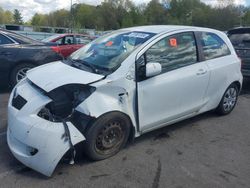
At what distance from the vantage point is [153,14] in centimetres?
8825

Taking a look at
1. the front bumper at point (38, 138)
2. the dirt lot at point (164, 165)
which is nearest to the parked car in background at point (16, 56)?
the dirt lot at point (164, 165)

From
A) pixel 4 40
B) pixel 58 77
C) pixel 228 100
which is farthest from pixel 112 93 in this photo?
pixel 4 40

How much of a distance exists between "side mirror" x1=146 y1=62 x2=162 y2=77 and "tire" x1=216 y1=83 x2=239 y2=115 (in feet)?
6.36

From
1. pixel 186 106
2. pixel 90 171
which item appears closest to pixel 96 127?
pixel 90 171

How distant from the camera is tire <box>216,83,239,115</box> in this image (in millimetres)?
5160

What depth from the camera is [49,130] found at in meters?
3.08

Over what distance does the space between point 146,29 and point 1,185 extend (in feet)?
9.21

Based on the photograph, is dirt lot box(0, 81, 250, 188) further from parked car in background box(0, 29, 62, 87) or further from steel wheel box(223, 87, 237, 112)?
parked car in background box(0, 29, 62, 87)

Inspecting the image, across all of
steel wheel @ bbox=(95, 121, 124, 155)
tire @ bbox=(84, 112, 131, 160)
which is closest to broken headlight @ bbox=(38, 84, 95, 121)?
tire @ bbox=(84, 112, 131, 160)

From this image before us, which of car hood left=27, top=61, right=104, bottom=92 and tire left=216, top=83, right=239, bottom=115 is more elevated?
car hood left=27, top=61, right=104, bottom=92

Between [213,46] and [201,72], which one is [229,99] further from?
[201,72]

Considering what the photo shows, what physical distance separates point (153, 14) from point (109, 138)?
291 ft

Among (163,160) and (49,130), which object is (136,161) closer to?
(163,160)

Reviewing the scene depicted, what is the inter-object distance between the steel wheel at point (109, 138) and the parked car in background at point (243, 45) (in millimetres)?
4885
